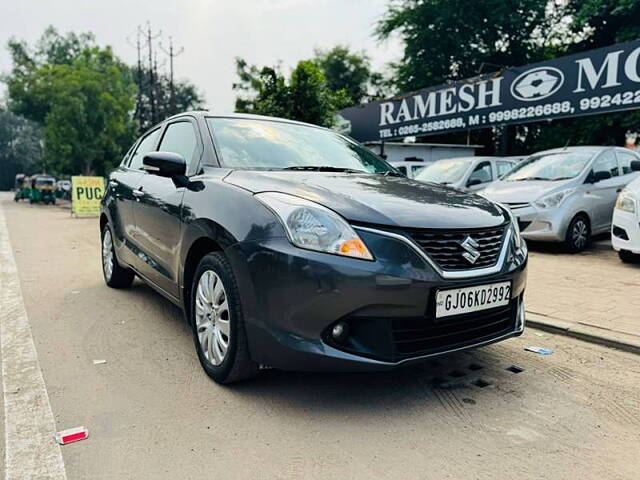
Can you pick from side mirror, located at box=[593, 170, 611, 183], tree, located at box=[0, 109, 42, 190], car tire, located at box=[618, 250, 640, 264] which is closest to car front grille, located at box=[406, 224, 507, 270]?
car tire, located at box=[618, 250, 640, 264]

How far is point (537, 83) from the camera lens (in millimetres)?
11680

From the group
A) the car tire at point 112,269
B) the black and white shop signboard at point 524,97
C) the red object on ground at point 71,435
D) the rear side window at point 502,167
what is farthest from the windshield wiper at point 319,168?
the black and white shop signboard at point 524,97

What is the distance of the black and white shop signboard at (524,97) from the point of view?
1011 cm

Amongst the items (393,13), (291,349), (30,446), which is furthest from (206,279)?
(393,13)

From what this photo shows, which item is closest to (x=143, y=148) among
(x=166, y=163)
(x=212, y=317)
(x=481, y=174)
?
(x=166, y=163)

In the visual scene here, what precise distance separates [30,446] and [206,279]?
1.14 meters

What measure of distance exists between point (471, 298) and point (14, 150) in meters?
93.9

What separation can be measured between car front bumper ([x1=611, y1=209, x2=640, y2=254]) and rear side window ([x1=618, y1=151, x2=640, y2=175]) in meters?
2.34

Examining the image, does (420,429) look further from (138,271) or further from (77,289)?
(77,289)

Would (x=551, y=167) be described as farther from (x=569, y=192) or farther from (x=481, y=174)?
(x=481, y=174)

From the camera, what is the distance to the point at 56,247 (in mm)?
8930

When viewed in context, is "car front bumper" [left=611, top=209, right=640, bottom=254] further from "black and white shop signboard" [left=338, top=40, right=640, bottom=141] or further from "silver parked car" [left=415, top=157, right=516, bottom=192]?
"black and white shop signboard" [left=338, top=40, right=640, bottom=141]

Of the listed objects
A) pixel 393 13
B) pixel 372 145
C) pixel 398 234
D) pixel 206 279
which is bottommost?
pixel 206 279

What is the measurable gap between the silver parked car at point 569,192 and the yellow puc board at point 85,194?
45.9ft
